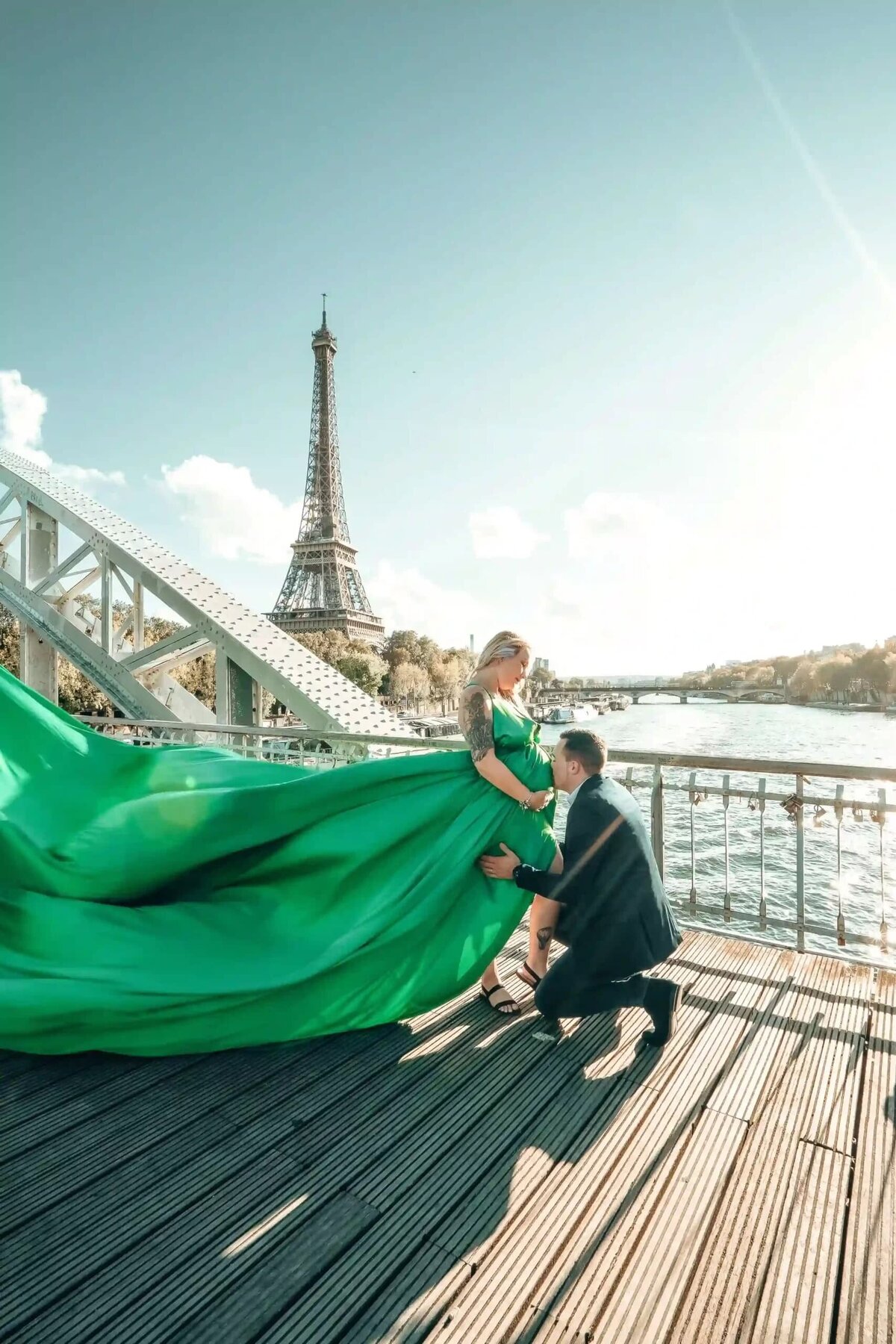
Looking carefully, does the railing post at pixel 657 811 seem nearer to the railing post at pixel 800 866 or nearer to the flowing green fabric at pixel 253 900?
the railing post at pixel 800 866

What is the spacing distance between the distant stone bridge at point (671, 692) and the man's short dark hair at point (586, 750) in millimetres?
81279

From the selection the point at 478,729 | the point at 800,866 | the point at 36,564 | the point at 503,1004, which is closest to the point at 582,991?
the point at 503,1004

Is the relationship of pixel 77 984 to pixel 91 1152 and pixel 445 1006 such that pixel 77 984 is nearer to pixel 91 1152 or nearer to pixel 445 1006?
pixel 91 1152

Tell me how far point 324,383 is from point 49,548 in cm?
4798

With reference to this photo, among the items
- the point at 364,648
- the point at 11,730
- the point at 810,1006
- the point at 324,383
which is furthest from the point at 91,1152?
the point at 324,383

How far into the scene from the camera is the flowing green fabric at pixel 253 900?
239 cm

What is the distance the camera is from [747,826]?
Result: 19391mm

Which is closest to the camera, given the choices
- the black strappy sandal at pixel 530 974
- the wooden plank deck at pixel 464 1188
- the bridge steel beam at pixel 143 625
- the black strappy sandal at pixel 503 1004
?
the wooden plank deck at pixel 464 1188

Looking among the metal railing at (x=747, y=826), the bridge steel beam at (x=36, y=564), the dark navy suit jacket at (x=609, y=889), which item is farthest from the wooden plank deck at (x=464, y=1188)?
the bridge steel beam at (x=36, y=564)

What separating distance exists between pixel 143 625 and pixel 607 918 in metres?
8.86

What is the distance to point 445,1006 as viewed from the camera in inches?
114

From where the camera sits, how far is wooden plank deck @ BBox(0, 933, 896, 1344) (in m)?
1.44

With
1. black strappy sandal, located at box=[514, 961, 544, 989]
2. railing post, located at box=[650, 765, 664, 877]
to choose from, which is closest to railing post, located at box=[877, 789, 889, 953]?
railing post, located at box=[650, 765, 664, 877]

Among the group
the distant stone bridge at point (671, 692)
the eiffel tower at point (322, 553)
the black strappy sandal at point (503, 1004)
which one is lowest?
the distant stone bridge at point (671, 692)
